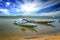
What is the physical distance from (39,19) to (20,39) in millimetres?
391

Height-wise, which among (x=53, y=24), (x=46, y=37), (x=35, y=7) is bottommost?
(x=46, y=37)

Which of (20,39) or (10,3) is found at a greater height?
(10,3)

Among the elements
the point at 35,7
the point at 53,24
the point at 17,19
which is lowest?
the point at 53,24

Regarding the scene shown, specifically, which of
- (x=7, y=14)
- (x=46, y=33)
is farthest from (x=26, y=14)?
(x=46, y=33)

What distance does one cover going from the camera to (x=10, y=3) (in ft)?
5.40

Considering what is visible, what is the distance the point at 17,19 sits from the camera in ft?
5.41

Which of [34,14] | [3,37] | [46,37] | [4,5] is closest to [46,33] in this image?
[46,37]

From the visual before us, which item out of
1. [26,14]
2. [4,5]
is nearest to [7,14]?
[4,5]

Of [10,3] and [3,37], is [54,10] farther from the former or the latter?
[3,37]

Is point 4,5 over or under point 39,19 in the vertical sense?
over

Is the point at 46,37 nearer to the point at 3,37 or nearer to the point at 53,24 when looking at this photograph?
the point at 53,24

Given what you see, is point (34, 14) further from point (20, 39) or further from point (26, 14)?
point (20, 39)

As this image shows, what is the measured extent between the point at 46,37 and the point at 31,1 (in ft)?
1.83

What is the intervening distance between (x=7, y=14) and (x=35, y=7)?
412 millimetres
